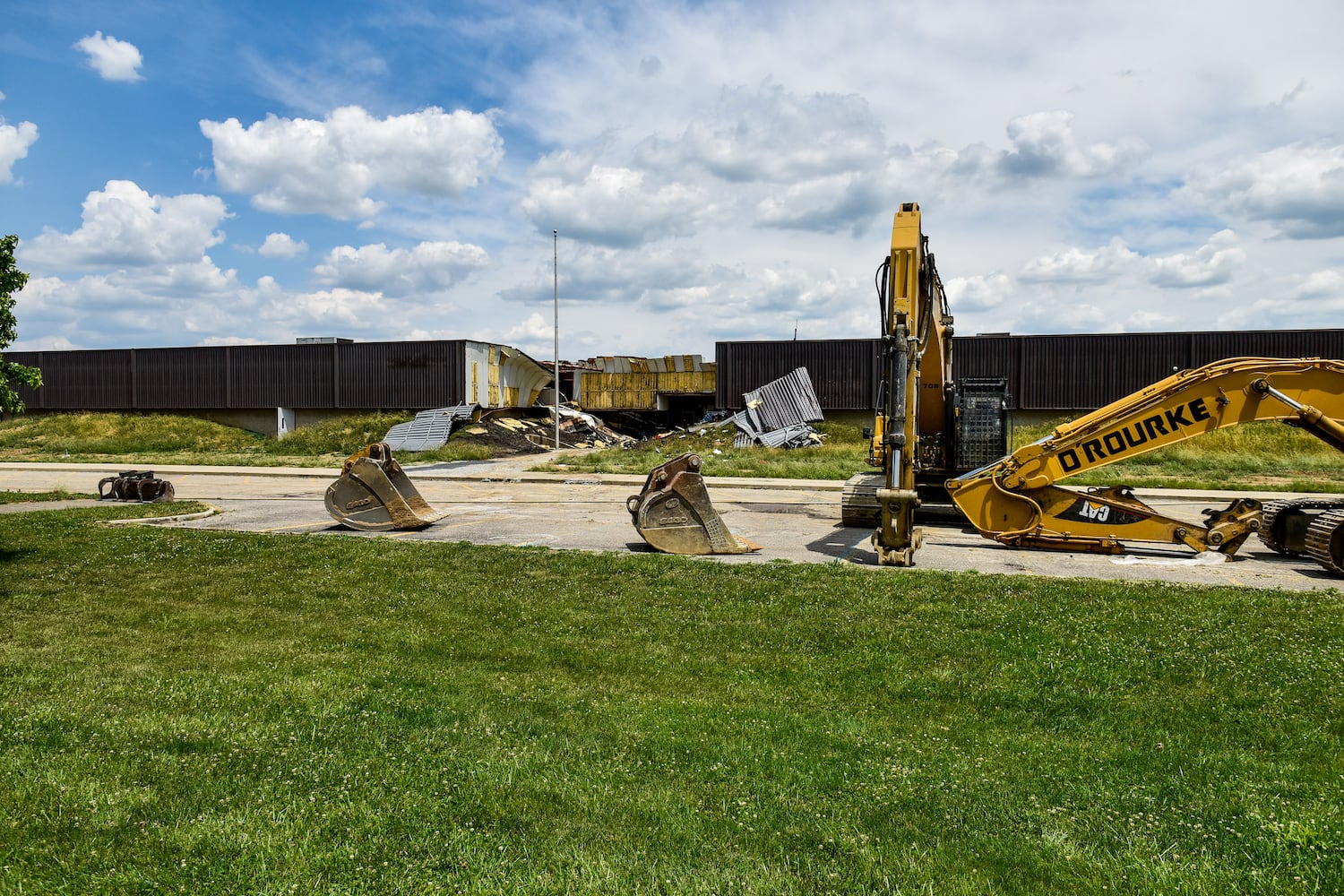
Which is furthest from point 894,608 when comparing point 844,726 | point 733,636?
point 844,726

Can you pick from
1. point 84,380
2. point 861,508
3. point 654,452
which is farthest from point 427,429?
point 861,508

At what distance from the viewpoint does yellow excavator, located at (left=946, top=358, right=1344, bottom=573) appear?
38.5 feet

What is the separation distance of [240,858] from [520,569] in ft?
23.4

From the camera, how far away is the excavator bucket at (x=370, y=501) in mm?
15445

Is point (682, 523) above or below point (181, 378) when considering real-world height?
below

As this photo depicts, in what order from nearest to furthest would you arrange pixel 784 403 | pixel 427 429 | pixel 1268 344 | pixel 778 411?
pixel 1268 344 → pixel 427 429 → pixel 778 411 → pixel 784 403

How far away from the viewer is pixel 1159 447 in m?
12.1

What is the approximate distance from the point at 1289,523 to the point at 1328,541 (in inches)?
48.0

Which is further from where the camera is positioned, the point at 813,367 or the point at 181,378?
the point at 181,378

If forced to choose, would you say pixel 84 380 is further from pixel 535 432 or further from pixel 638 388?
pixel 638 388

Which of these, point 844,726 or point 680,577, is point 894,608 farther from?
point 844,726

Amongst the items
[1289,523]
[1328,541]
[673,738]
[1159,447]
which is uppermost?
[1159,447]

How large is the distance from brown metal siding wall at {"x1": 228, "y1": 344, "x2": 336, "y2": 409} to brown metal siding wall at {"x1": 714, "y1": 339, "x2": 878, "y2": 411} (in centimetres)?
2014

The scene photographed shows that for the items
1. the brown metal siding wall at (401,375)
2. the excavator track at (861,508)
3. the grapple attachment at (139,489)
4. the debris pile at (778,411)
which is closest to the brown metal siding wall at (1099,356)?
the debris pile at (778,411)
